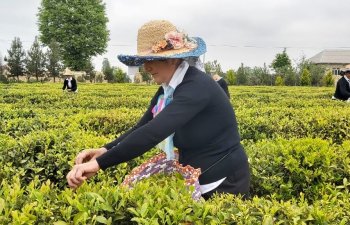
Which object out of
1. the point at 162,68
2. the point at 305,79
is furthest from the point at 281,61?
the point at 162,68

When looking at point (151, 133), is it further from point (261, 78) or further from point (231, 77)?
point (261, 78)

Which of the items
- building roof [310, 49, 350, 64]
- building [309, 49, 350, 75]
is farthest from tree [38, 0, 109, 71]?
building roof [310, 49, 350, 64]

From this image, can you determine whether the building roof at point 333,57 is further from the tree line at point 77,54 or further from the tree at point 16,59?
the tree at point 16,59

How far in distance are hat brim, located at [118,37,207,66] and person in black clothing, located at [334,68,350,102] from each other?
905 cm

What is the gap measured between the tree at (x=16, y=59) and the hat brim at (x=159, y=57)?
50.0 m

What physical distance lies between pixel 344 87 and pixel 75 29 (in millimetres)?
45619

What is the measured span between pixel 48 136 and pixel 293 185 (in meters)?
2.57

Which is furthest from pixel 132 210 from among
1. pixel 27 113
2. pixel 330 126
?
pixel 27 113

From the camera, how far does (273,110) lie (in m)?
8.84

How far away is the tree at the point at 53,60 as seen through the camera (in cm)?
4897

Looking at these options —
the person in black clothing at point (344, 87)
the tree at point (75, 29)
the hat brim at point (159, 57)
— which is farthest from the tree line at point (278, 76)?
the hat brim at point (159, 57)

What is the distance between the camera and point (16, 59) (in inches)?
1960

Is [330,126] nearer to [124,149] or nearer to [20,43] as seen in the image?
[124,149]

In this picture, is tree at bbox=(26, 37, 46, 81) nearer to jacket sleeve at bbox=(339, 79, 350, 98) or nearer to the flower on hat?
jacket sleeve at bbox=(339, 79, 350, 98)
